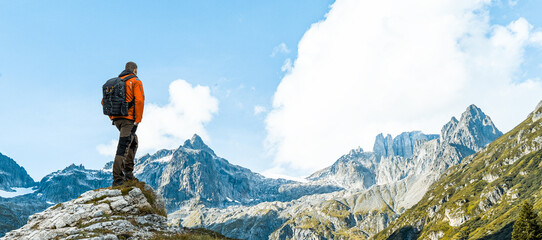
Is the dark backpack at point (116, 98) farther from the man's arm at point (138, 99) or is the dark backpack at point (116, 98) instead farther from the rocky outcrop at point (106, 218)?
the rocky outcrop at point (106, 218)

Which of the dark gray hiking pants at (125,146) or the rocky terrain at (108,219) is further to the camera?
the dark gray hiking pants at (125,146)

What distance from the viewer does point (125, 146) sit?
17.2 meters

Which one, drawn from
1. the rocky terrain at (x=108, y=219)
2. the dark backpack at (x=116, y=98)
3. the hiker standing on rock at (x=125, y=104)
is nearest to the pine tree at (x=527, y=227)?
the rocky terrain at (x=108, y=219)

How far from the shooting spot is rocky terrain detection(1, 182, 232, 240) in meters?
13.8

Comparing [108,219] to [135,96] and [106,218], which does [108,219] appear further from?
[135,96]

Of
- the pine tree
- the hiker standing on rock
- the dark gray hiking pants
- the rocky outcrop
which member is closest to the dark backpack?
the hiker standing on rock

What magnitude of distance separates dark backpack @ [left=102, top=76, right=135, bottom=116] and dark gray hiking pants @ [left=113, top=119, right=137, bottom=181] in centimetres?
69

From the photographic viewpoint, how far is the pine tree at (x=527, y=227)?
81.4 metres

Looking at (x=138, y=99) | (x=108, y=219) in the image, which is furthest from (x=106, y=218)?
(x=138, y=99)

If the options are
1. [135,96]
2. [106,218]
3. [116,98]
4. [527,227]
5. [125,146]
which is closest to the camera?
[106,218]

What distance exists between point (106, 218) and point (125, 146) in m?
3.86

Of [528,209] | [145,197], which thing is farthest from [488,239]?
[145,197]

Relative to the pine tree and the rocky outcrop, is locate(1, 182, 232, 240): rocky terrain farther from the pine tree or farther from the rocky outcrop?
the pine tree

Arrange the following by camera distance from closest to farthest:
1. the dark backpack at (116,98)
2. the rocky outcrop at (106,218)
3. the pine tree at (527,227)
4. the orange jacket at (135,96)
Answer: the rocky outcrop at (106,218) → the dark backpack at (116,98) → the orange jacket at (135,96) → the pine tree at (527,227)
